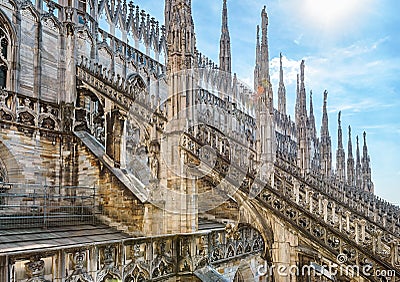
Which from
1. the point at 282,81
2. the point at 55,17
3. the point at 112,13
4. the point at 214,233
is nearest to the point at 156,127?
the point at 214,233

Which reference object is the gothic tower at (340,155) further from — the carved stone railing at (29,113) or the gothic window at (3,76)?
the gothic window at (3,76)

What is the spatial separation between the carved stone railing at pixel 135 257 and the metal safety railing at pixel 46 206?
340 centimetres

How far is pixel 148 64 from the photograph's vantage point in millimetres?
20078

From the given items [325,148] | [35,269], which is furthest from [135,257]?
[325,148]

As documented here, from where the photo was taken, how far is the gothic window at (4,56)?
12.1 metres

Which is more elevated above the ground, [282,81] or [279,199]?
[282,81]

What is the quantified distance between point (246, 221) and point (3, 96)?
24.6 feet

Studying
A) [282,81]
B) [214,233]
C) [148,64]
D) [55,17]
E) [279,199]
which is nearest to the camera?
[279,199]

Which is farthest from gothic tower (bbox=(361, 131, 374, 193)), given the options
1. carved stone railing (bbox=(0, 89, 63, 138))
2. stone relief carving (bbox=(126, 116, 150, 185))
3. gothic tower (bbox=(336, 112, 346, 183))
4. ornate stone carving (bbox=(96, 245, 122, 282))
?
ornate stone carving (bbox=(96, 245, 122, 282))

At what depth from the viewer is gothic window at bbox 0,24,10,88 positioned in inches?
475

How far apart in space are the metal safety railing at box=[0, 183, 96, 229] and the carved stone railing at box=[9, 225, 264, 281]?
11.1ft

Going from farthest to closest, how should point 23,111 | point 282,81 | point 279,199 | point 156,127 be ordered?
point 282,81 < point 23,111 < point 156,127 < point 279,199

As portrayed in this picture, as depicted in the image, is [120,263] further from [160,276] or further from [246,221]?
[246,221]

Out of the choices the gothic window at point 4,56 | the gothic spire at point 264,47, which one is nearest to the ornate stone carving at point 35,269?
the gothic window at point 4,56
